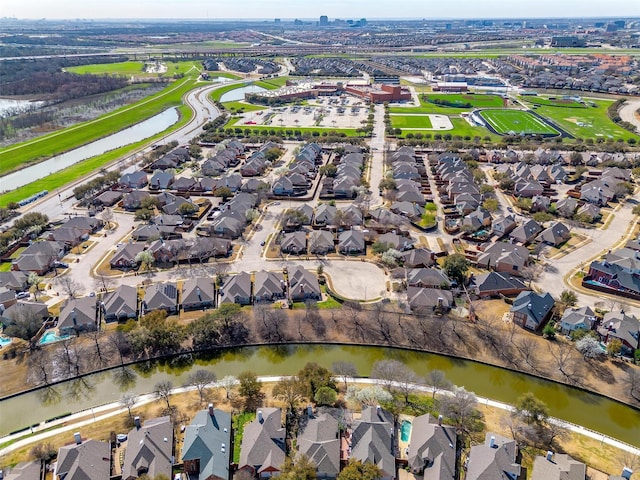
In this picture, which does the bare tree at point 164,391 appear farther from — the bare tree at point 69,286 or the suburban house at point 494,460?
the suburban house at point 494,460

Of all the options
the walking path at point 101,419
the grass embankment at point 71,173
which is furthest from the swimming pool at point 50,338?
the grass embankment at point 71,173

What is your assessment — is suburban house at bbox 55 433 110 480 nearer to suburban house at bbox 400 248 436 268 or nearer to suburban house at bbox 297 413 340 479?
suburban house at bbox 297 413 340 479

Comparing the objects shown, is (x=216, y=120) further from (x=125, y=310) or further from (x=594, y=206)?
(x=594, y=206)

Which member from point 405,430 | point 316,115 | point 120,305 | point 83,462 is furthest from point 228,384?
point 316,115

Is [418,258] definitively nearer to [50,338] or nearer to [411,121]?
[50,338]

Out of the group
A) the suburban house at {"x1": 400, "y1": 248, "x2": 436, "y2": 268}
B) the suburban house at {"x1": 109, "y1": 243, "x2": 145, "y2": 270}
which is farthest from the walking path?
the suburban house at {"x1": 109, "y1": 243, "x2": 145, "y2": 270}
